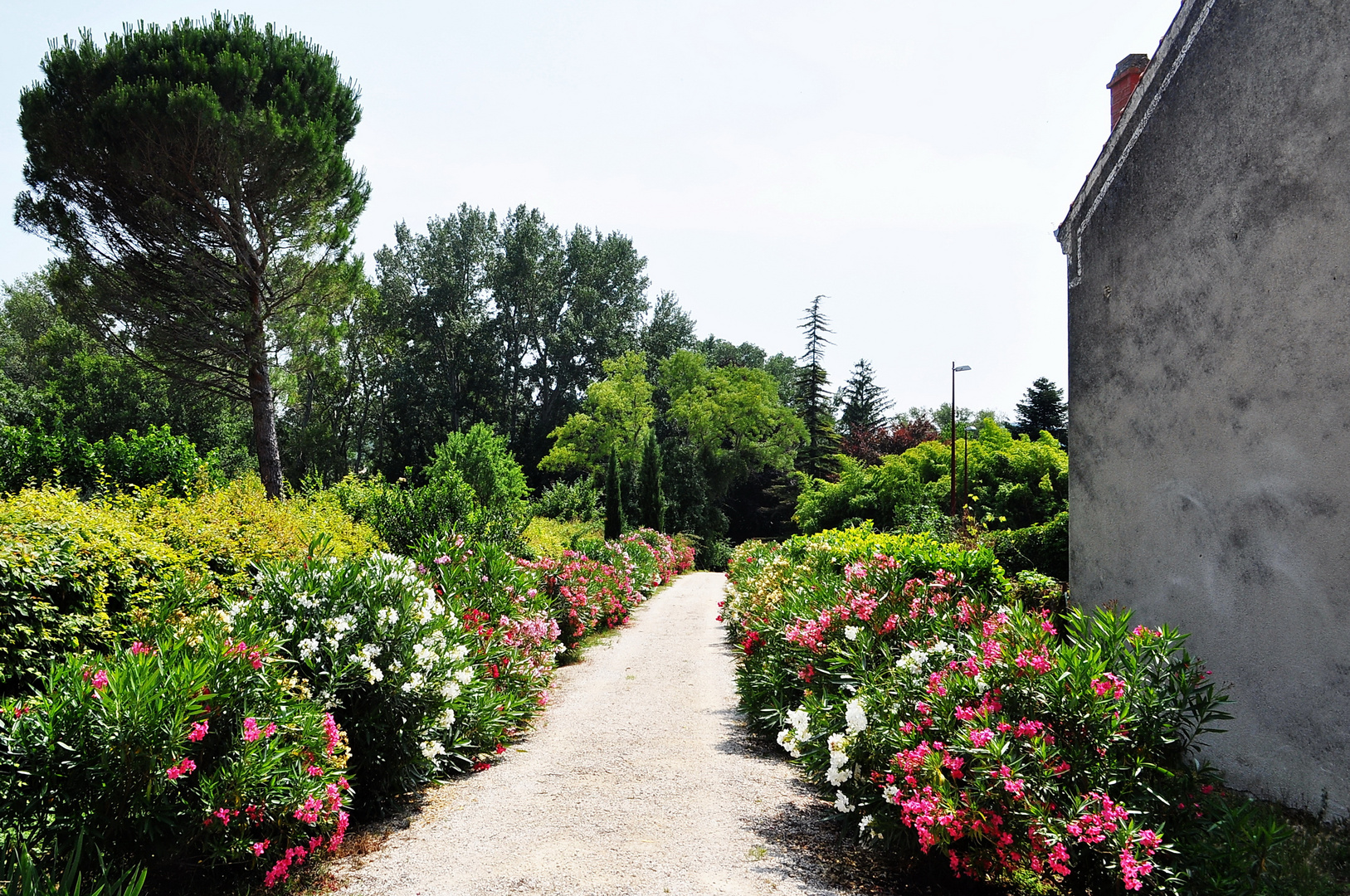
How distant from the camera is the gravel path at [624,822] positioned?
3637 mm

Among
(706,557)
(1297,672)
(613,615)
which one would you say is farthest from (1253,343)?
(706,557)

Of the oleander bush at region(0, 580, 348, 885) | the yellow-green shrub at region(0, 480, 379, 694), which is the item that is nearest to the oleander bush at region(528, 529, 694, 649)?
the yellow-green shrub at region(0, 480, 379, 694)

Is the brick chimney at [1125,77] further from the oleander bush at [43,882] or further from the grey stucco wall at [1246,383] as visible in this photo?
the oleander bush at [43,882]

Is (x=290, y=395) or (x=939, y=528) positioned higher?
(x=290, y=395)

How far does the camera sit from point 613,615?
12734 millimetres

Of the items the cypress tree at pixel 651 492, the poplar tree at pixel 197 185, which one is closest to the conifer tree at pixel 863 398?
the cypress tree at pixel 651 492

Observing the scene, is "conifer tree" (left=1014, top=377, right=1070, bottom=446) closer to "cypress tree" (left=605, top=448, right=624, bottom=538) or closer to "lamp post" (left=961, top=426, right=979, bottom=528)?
"lamp post" (left=961, top=426, right=979, bottom=528)

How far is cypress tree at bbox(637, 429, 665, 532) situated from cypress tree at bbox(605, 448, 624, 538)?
1.57 m

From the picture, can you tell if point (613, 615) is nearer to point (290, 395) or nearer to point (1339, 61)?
point (1339, 61)

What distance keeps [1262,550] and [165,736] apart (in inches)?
247

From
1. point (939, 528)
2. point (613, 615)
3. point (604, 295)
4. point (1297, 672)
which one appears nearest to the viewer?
point (1297, 672)

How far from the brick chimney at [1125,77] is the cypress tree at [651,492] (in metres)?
21.2

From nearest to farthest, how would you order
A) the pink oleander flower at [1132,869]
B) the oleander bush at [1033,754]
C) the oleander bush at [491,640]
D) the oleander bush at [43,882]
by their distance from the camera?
the oleander bush at [43,882], the pink oleander flower at [1132,869], the oleander bush at [1033,754], the oleander bush at [491,640]

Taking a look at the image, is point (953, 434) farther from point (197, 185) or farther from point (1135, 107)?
point (197, 185)
